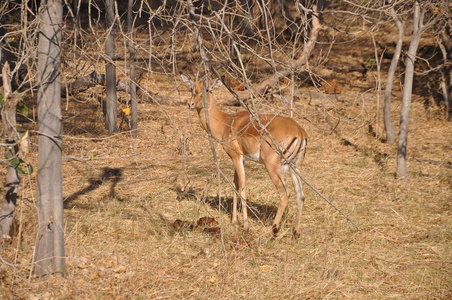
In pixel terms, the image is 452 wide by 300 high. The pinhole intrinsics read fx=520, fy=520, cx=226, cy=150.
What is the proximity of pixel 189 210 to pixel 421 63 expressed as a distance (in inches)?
361

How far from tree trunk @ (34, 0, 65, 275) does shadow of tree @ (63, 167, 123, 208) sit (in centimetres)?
240

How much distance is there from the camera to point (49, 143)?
13.2 ft

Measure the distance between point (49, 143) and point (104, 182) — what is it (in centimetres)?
369

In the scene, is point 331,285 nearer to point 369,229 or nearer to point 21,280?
point 369,229

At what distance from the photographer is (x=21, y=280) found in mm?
4094

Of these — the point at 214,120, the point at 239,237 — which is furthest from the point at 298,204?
the point at 214,120

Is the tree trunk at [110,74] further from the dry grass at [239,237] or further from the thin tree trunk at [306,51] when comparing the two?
the thin tree trunk at [306,51]

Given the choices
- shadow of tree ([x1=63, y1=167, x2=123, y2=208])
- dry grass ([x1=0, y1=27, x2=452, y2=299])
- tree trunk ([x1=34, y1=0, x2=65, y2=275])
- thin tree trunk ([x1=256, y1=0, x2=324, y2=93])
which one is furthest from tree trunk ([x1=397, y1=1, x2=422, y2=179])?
tree trunk ([x1=34, y1=0, x2=65, y2=275])

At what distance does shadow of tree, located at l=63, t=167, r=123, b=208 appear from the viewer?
682 cm

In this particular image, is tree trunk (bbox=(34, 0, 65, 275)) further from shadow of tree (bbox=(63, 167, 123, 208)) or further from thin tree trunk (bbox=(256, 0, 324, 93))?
shadow of tree (bbox=(63, 167, 123, 208))

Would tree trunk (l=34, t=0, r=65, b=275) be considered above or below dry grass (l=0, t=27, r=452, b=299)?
above

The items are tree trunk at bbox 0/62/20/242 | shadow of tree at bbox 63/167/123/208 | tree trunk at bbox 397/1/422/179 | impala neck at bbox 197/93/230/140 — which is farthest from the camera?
tree trunk at bbox 397/1/422/179

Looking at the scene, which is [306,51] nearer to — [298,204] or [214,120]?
[298,204]

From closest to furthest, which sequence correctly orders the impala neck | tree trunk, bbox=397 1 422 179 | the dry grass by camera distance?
the dry grass → the impala neck → tree trunk, bbox=397 1 422 179
